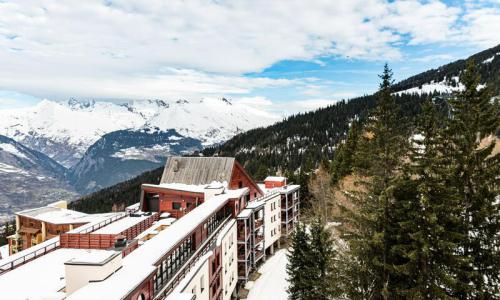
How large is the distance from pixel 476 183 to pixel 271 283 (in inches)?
1155

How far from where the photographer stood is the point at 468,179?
21828 millimetres

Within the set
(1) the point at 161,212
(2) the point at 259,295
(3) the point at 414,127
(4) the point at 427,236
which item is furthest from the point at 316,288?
(1) the point at 161,212

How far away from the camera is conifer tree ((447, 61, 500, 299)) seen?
20.7 m

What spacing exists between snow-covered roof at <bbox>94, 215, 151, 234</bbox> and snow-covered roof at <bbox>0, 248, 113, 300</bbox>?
5807 millimetres

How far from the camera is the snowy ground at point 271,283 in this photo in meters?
41.1

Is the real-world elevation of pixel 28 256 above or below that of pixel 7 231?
above

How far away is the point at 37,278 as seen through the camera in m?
22.1

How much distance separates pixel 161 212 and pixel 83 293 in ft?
93.2

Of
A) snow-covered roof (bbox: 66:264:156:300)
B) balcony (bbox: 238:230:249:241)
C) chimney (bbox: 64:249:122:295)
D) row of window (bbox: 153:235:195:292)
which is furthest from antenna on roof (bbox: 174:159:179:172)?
chimney (bbox: 64:249:122:295)

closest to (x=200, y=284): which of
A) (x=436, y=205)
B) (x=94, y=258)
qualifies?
(x=94, y=258)

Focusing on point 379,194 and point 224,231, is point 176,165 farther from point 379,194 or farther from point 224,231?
point 379,194

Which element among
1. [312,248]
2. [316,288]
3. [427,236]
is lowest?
[316,288]

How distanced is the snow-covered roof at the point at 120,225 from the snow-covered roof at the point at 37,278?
5807mm

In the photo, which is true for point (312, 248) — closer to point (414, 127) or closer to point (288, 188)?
point (414, 127)
